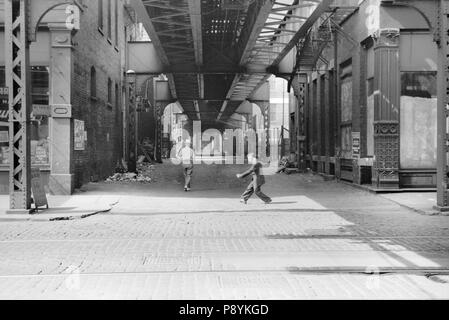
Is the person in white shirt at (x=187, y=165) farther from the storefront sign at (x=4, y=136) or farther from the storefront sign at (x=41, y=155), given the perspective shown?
the storefront sign at (x=4, y=136)

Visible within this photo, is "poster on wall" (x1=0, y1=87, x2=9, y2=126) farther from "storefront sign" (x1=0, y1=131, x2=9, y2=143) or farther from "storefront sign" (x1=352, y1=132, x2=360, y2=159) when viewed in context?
"storefront sign" (x1=352, y1=132, x2=360, y2=159)

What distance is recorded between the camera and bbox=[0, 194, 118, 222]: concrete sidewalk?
38.5ft

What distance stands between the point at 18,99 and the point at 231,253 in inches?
262

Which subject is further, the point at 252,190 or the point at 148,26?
the point at 148,26

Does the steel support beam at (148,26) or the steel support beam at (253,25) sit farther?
the steel support beam at (148,26)

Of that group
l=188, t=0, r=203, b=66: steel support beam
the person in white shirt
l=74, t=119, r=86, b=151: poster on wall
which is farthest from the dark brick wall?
l=188, t=0, r=203, b=66: steel support beam

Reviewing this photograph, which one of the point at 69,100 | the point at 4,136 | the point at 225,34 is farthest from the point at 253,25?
the point at 4,136

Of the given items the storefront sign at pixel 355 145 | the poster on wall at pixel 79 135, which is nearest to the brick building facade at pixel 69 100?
the poster on wall at pixel 79 135

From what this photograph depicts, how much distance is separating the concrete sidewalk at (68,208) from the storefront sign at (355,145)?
26.3 ft

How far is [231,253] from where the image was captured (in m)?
7.93

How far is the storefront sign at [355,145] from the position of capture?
18.6 meters

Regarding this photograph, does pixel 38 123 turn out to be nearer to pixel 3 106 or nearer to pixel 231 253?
pixel 3 106
